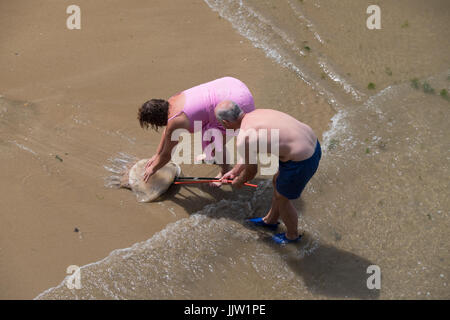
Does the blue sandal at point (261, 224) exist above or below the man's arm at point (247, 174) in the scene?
below

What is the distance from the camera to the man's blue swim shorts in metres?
2.82

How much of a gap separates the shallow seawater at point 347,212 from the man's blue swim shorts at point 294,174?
0.75 metres

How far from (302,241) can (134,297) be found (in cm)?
143

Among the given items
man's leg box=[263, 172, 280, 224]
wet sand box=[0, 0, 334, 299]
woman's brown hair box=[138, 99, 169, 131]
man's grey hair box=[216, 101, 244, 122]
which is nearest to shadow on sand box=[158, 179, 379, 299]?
man's leg box=[263, 172, 280, 224]

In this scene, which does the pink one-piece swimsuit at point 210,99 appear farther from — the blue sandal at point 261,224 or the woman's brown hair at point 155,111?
the blue sandal at point 261,224

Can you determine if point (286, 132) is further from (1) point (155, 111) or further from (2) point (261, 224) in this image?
(2) point (261, 224)

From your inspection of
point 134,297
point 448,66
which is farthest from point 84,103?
point 448,66

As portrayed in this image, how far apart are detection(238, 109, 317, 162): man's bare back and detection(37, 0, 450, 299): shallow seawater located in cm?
106

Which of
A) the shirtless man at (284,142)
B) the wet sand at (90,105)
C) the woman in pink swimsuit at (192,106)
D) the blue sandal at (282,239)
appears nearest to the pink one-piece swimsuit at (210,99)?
the woman in pink swimsuit at (192,106)

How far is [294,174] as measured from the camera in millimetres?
2834

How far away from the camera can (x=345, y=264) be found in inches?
134

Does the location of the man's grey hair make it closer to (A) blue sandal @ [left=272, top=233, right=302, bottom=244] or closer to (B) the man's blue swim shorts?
(B) the man's blue swim shorts

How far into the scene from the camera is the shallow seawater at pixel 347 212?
3.24 metres

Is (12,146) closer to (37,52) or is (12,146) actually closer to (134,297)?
(37,52)
